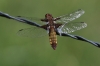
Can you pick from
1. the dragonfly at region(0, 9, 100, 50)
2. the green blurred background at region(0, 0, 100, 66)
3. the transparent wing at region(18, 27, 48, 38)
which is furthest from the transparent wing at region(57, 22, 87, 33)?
the green blurred background at region(0, 0, 100, 66)

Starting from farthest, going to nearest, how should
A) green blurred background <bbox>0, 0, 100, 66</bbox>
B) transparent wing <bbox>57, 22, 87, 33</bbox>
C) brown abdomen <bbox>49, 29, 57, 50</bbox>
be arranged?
green blurred background <bbox>0, 0, 100, 66</bbox>
transparent wing <bbox>57, 22, 87, 33</bbox>
brown abdomen <bbox>49, 29, 57, 50</bbox>

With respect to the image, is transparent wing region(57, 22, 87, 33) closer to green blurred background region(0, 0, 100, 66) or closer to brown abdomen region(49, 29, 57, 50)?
brown abdomen region(49, 29, 57, 50)

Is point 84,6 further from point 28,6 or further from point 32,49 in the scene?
point 32,49

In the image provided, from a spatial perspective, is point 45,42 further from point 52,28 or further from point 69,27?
point 52,28

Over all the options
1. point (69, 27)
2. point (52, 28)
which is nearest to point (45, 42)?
point (69, 27)

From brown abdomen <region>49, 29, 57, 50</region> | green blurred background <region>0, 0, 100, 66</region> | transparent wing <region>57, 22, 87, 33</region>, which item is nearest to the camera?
brown abdomen <region>49, 29, 57, 50</region>

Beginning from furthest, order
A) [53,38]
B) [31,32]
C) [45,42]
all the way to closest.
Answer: [45,42] → [31,32] → [53,38]

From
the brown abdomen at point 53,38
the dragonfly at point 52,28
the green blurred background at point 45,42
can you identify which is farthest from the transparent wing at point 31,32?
the green blurred background at point 45,42

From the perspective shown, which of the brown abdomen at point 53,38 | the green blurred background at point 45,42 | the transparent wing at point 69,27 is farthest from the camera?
the green blurred background at point 45,42

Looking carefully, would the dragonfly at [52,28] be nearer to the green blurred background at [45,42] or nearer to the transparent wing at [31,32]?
the transparent wing at [31,32]
